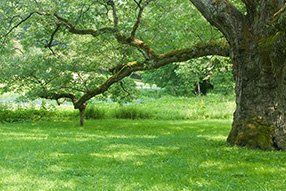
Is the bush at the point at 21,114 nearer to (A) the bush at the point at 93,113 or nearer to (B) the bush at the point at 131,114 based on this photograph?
(A) the bush at the point at 93,113

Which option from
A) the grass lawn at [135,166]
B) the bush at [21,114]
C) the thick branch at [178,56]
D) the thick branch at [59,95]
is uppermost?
the thick branch at [178,56]

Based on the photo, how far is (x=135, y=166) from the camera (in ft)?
40.2

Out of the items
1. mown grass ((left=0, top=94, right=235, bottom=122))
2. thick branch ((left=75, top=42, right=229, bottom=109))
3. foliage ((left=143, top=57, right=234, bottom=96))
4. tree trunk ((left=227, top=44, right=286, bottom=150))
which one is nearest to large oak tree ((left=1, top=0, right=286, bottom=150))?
tree trunk ((left=227, top=44, right=286, bottom=150))

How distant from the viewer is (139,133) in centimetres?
2283

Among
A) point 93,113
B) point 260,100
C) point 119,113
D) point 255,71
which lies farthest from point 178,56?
point 119,113

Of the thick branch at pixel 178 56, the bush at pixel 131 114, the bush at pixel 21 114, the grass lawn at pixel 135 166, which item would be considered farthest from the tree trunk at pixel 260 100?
the bush at pixel 21 114

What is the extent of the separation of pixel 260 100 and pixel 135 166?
5581mm

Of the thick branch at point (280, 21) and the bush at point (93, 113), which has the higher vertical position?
the thick branch at point (280, 21)

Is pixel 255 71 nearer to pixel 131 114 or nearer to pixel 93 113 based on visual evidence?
pixel 131 114

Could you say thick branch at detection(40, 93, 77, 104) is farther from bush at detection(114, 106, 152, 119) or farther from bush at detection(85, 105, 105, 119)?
bush at detection(114, 106, 152, 119)

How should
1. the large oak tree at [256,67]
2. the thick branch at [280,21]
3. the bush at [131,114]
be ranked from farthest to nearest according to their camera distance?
the bush at [131,114] < the large oak tree at [256,67] < the thick branch at [280,21]

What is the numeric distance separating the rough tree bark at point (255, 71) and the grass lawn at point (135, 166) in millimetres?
1062

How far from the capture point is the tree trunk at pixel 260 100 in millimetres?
15297

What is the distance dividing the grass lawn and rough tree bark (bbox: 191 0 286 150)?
3.48 feet
